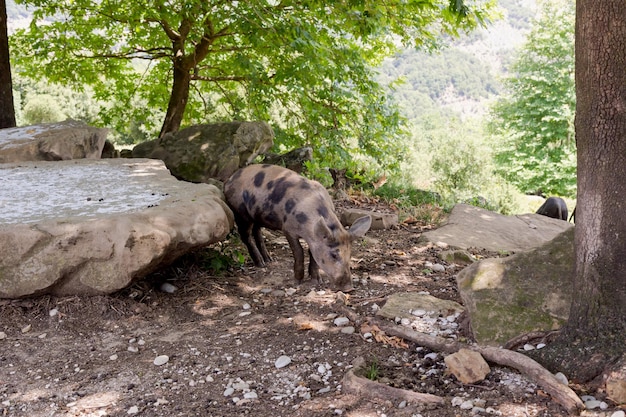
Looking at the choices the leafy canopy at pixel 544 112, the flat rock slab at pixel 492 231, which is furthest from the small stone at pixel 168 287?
the leafy canopy at pixel 544 112

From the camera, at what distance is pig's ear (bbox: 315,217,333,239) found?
5684 millimetres

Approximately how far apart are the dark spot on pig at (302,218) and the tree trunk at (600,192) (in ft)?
9.51

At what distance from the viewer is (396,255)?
735cm

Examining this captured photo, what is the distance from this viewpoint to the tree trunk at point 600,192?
3.43 m

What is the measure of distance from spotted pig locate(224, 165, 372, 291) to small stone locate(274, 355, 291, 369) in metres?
1.68

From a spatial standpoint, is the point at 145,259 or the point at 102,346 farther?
the point at 145,259

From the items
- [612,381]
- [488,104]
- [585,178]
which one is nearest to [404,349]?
[612,381]

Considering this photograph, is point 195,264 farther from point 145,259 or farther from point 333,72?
point 333,72

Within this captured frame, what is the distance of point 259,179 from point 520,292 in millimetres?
3282

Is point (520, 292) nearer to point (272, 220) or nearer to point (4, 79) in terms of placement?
point (272, 220)

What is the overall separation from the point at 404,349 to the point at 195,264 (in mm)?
2776

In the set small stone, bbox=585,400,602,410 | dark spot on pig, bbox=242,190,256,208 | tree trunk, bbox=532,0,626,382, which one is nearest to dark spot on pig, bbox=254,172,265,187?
dark spot on pig, bbox=242,190,256,208

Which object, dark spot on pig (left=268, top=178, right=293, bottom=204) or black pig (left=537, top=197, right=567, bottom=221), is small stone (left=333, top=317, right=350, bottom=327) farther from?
black pig (left=537, top=197, right=567, bottom=221)

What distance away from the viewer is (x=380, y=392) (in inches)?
137
